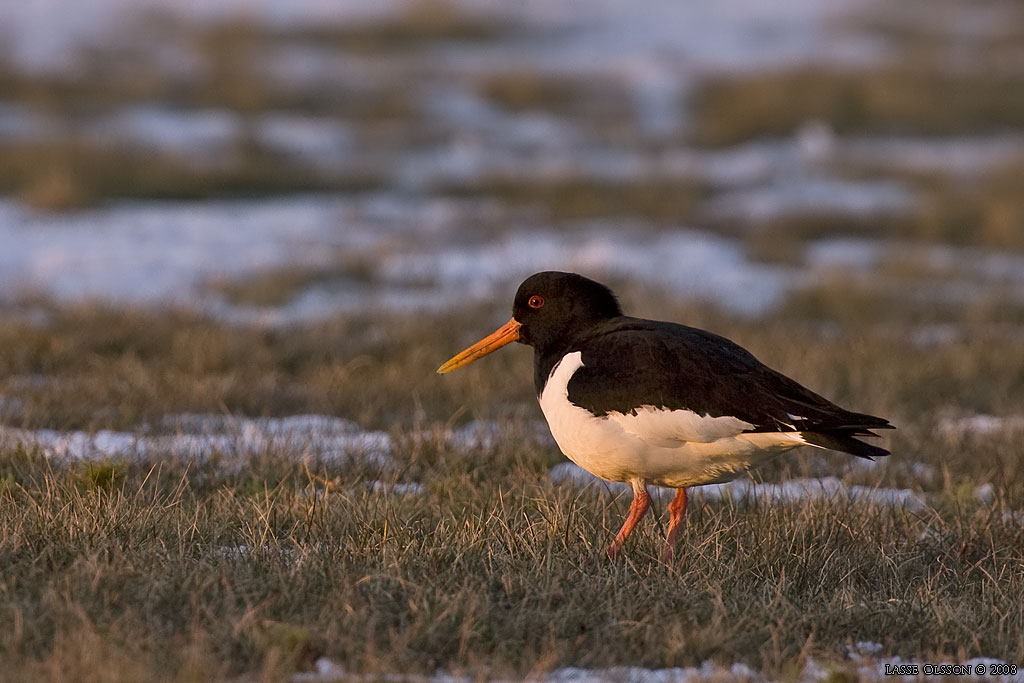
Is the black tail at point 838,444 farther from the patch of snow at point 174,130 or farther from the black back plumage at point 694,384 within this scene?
the patch of snow at point 174,130

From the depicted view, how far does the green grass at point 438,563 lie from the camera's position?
3711 millimetres

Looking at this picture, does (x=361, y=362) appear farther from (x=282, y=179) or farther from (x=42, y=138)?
(x=42, y=138)

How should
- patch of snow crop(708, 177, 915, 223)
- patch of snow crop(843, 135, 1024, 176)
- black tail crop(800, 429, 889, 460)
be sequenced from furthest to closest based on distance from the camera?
1. patch of snow crop(843, 135, 1024, 176)
2. patch of snow crop(708, 177, 915, 223)
3. black tail crop(800, 429, 889, 460)

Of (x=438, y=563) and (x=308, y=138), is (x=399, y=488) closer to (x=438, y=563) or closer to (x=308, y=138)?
(x=438, y=563)

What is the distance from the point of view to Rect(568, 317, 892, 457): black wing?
14.3 ft

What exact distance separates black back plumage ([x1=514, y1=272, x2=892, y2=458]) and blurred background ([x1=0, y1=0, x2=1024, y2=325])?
568 cm

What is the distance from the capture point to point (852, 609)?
4.13 metres

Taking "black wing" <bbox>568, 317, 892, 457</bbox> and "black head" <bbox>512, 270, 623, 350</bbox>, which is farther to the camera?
"black head" <bbox>512, 270, 623, 350</bbox>

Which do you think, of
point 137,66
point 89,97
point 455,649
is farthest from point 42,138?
point 455,649

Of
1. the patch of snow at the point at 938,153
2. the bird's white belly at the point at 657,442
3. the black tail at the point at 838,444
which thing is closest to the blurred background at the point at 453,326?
the patch of snow at the point at 938,153

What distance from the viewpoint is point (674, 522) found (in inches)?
191

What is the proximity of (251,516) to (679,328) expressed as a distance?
1756mm

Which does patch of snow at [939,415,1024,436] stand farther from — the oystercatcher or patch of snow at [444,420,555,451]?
the oystercatcher

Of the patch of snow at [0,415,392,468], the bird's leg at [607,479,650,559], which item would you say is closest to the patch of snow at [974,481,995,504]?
the bird's leg at [607,479,650,559]
